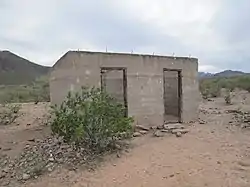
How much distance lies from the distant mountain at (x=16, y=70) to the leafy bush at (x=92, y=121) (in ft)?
160

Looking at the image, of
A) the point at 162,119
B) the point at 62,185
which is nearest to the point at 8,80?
the point at 162,119

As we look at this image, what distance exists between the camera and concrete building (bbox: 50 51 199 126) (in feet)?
35.6

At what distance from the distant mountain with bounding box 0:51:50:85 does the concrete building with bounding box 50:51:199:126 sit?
1785 inches

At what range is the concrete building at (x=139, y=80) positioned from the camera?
10850mm

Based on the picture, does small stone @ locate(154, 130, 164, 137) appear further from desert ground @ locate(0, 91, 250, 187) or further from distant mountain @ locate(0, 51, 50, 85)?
distant mountain @ locate(0, 51, 50, 85)

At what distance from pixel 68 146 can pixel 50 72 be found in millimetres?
2572

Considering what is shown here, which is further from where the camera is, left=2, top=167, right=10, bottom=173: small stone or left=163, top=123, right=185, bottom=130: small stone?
left=163, top=123, right=185, bottom=130: small stone

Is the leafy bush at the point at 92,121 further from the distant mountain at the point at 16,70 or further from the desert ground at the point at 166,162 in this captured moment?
the distant mountain at the point at 16,70

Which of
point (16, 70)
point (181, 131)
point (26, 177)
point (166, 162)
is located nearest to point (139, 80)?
point (181, 131)

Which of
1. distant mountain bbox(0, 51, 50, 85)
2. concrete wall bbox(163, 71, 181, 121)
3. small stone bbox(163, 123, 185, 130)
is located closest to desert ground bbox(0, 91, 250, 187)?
small stone bbox(163, 123, 185, 130)

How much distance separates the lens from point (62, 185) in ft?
25.1

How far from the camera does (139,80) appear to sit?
39.4 feet

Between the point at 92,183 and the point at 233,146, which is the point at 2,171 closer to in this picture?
the point at 92,183

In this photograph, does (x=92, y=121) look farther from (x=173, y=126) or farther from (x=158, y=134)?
(x=173, y=126)
